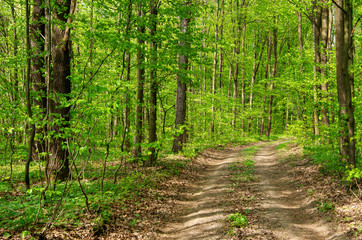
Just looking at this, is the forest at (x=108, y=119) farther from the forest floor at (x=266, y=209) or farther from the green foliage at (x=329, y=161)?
the forest floor at (x=266, y=209)

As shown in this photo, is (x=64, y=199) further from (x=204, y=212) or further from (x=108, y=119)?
(x=108, y=119)

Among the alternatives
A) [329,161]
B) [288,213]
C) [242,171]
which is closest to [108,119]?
[242,171]

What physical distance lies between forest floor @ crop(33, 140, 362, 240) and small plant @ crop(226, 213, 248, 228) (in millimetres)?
30

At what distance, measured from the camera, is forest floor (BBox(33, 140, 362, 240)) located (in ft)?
17.2

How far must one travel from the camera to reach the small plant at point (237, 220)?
5555mm

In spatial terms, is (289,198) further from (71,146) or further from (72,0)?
(72,0)

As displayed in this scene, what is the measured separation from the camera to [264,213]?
250 inches

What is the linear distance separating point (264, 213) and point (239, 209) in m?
0.68

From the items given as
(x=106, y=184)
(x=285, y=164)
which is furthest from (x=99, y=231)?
(x=285, y=164)

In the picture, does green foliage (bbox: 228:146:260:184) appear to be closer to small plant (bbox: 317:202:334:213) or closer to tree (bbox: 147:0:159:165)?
small plant (bbox: 317:202:334:213)

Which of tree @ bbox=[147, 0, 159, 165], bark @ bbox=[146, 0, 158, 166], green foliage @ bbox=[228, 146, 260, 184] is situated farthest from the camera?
green foliage @ bbox=[228, 146, 260, 184]

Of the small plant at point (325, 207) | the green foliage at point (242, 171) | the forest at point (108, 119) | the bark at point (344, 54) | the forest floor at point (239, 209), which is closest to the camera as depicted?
the forest at point (108, 119)

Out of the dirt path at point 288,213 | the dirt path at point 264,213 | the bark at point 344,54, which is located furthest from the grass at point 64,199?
the bark at point 344,54

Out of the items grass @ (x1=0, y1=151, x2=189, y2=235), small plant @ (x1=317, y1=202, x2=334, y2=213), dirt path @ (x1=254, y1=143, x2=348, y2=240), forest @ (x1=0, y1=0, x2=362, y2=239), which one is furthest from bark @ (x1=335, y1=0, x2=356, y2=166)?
grass @ (x1=0, y1=151, x2=189, y2=235)
